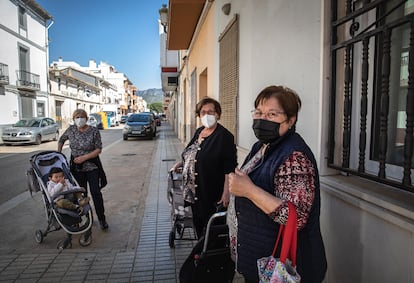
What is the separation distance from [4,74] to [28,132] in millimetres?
8610

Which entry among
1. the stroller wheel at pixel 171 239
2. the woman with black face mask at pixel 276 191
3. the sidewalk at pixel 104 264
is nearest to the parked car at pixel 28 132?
the sidewalk at pixel 104 264

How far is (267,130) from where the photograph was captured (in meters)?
1.67

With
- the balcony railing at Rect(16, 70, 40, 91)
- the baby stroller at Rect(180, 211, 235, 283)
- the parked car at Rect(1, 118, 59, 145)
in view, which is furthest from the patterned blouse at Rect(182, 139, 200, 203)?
the balcony railing at Rect(16, 70, 40, 91)

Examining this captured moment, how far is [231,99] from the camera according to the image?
216 inches

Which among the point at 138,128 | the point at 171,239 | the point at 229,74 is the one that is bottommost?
the point at 171,239

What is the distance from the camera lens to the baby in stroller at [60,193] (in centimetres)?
379

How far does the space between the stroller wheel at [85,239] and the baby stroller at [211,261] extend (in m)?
2.24

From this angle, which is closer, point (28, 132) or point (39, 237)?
point (39, 237)

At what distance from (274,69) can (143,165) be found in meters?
7.57

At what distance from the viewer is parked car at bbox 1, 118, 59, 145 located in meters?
16.5

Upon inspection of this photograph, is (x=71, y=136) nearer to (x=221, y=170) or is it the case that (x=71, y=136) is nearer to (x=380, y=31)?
(x=221, y=170)

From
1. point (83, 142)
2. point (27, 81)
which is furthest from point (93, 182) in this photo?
point (27, 81)

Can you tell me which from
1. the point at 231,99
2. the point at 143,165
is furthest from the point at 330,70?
the point at 143,165

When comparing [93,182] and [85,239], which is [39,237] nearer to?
[85,239]
